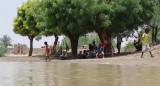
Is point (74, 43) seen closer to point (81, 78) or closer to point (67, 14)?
point (67, 14)

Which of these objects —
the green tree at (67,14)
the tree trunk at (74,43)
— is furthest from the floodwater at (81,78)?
the tree trunk at (74,43)

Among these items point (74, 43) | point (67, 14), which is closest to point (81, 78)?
point (67, 14)

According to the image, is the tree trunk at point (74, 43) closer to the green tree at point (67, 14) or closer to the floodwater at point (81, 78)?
the green tree at point (67, 14)

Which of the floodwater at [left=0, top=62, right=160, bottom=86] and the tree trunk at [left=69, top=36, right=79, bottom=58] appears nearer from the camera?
the floodwater at [left=0, top=62, right=160, bottom=86]

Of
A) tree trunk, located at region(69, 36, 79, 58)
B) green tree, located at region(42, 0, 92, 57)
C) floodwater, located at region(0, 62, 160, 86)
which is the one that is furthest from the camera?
tree trunk, located at region(69, 36, 79, 58)

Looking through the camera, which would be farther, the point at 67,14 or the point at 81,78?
the point at 67,14

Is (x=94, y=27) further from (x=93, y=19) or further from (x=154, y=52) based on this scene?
(x=154, y=52)

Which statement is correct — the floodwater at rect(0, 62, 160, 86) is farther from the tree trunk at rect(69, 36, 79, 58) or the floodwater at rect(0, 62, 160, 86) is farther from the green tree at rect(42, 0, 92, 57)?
the tree trunk at rect(69, 36, 79, 58)

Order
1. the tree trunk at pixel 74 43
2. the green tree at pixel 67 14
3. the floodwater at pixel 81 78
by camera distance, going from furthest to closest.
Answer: the tree trunk at pixel 74 43
the green tree at pixel 67 14
the floodwater at pixel 81 78

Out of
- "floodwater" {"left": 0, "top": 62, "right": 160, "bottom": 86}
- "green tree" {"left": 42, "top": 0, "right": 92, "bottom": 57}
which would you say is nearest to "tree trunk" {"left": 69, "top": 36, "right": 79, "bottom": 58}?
"green tree" {"left": 42, "top": 0, "right": 92, "bottom": 57}

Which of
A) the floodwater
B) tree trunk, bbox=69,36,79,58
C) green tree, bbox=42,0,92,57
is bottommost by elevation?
the floodwater

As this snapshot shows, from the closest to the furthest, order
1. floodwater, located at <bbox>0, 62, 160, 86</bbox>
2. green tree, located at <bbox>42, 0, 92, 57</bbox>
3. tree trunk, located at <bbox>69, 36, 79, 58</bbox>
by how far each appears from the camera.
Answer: floodwater, located at <bbox>0, 62, 160, 86</bbox> → green tree, located at <bbox>42, 0, 92, 57</bbox> → tree trunk, located at <bbox>69, 36, 79, 58</bbox>

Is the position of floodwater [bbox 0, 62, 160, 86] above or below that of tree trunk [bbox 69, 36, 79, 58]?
below

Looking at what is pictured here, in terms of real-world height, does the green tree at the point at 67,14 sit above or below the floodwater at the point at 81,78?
above
